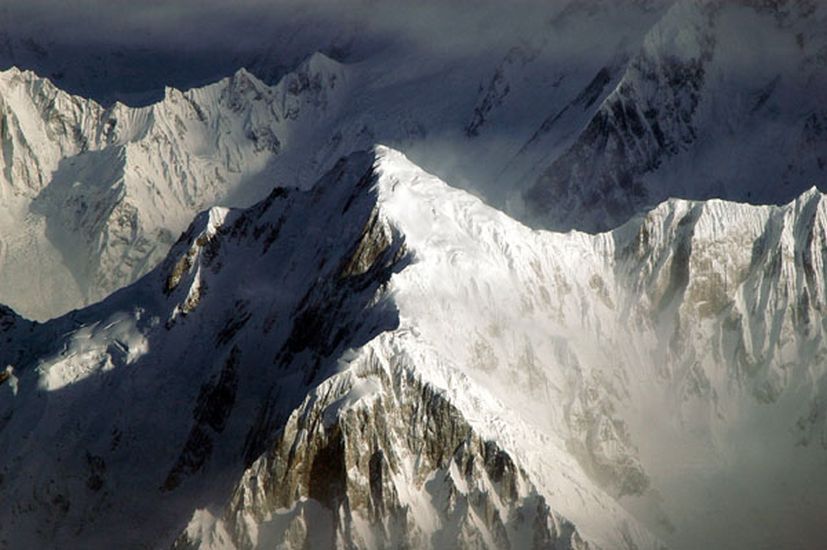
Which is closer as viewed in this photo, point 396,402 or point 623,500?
point 396,402

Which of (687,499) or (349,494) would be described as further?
(687,499)

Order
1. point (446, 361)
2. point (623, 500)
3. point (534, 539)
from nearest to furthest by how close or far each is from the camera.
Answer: point (534, 539)
point (446, 361)
point (623, 500)

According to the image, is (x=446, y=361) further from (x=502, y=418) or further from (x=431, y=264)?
(x=431, y=264)

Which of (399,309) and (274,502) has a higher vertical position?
(399,309)

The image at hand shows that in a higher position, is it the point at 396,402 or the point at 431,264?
the point at 431,264

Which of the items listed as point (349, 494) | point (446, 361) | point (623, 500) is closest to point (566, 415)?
point (623, 500)

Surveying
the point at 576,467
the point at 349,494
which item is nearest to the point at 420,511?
the point at 349,494

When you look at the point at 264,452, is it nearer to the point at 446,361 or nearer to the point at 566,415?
the point at 446,361

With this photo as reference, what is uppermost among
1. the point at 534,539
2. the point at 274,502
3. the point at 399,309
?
the point at 399,309

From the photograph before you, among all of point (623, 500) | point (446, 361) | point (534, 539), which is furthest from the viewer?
point (623, 500)
